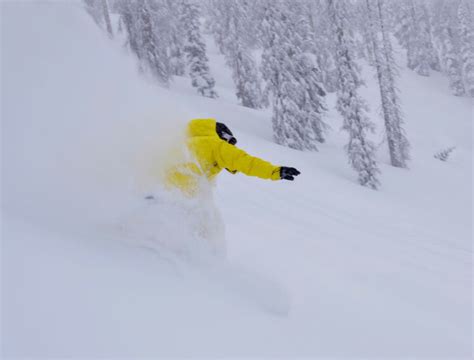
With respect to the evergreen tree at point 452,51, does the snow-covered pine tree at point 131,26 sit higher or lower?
higher

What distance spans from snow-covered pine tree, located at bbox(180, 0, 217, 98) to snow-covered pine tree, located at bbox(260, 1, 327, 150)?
8.92 meters

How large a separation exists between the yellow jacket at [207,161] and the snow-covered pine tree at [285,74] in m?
20.7

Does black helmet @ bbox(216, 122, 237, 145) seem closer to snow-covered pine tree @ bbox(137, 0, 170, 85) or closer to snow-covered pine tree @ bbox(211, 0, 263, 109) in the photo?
snow-covered pine tree @ bbox(137, 0, 170, 85)

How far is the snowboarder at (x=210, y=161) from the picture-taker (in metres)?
4.35

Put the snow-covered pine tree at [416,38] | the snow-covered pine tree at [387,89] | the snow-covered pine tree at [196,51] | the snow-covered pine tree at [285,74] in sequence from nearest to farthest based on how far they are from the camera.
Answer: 1. the snow-covered pine tree at [285,74]
2. the snow-covered pine tree at [387,89]
3. the snow-covered pine tree at [196,51]
4. the snow-covered pine tree at [416,38]

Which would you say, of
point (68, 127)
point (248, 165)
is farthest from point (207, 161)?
point (68, 127)

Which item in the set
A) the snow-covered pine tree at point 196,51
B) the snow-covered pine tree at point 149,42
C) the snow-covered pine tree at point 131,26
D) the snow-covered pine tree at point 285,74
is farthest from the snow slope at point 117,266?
the snow-covered pine tree at point 196,51

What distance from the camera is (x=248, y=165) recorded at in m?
4.37

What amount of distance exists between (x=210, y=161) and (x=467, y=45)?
52749mm

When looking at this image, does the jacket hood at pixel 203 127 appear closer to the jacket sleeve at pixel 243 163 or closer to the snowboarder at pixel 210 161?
the snowboarder at pixel 210 161

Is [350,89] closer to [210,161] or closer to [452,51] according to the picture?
[210,161]

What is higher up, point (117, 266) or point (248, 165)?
point (248, 165)

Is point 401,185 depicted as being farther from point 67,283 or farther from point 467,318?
point 67,283

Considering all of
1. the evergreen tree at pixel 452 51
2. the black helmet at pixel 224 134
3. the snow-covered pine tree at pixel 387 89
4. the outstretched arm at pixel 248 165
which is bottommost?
the evergreen tree at pixel 452 51
